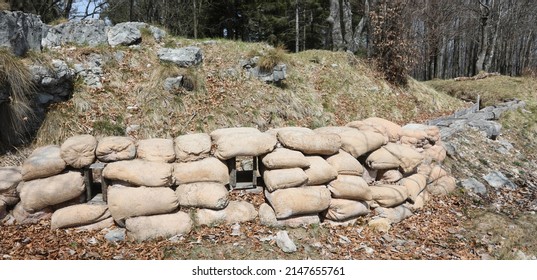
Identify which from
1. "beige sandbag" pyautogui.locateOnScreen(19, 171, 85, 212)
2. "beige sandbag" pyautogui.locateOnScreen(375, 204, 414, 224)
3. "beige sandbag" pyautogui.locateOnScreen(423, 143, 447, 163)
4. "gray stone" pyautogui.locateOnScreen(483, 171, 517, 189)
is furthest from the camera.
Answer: "gray stone" pyautogui.locateOnScreen(483, 171, 517, 189)

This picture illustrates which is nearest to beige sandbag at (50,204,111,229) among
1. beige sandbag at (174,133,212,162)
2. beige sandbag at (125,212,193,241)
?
beige sandbag at (125,212,193,241)

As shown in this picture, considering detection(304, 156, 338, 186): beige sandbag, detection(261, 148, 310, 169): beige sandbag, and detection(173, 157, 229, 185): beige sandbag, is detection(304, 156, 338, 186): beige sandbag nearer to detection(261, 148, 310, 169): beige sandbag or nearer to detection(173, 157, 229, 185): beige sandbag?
detection(261, 148, 310, 169): beige sandbag

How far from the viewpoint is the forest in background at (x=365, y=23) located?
12.2m

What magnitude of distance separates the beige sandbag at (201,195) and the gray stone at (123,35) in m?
5.82

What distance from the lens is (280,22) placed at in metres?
20.0

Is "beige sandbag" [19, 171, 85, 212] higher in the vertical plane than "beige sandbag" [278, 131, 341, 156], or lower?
lower

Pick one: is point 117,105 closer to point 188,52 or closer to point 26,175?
point 188,52

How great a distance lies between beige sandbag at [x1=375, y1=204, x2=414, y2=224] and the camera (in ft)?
14.5

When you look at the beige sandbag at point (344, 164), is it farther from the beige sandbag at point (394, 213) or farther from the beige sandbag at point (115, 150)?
the beige sandbag at point (115, 150)

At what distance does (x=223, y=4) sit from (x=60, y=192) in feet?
57.6

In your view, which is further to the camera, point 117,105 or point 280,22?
point 280,22

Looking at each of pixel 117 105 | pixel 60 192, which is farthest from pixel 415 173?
pixel 117 105

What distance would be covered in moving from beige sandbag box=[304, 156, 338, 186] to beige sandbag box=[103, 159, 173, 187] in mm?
1718

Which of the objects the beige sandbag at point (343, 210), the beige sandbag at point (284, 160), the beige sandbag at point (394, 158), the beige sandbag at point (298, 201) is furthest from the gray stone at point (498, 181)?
the beige sandbag at point (284, 160)
